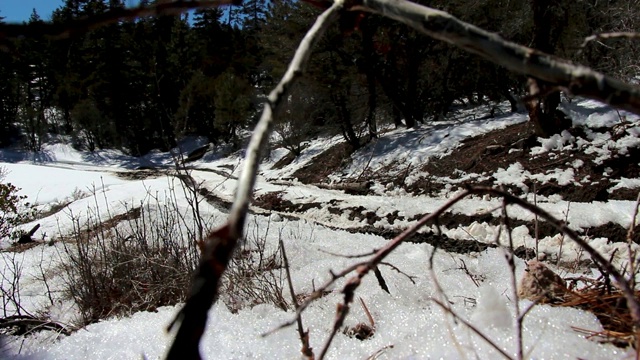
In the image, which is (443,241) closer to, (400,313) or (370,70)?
(400,313)

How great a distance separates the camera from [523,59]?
396mm

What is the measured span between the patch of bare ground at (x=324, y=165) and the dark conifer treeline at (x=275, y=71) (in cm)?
56

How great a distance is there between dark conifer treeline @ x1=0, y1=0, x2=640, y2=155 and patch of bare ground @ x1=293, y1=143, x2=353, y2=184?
1.84 feet

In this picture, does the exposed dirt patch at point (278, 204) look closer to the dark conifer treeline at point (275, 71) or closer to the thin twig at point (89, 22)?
the dark conifer treeline at point (275, 71)

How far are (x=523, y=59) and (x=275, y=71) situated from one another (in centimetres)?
1254

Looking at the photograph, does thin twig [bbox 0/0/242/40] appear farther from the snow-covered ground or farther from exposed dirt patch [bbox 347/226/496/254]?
exposed dirt patch [bbox 347/226/496/254]

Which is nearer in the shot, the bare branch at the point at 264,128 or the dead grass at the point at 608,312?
the bare branch at the point at 264,128

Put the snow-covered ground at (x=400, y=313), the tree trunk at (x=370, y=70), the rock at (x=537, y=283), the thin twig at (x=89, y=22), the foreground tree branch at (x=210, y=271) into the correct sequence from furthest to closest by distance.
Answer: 1. the tree trunk at (x=370, y=70)
2. the rock at (x=537, y=283)
3. the snow-covered ground at (x=400, y=313)
4. the thin twig at (x=89, y=22)
5. the foreground tree branch at (x=210, y=271)

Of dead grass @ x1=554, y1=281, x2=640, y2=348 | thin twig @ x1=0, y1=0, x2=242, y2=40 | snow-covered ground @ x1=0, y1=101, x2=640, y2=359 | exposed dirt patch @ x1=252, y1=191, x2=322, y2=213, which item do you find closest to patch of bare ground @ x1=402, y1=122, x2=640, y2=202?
snow-covered ground @ x1=0, y1=101, x2=640, y2=359

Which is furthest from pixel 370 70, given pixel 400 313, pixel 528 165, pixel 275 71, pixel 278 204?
pixel 400 313

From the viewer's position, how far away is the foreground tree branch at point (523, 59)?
1.23 feet

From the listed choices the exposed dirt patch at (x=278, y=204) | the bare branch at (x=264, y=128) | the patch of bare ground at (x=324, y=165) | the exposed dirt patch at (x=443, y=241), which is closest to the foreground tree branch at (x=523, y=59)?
the bare branch at (x=264, y=128)

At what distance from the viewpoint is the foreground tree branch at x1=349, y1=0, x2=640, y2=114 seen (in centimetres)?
38

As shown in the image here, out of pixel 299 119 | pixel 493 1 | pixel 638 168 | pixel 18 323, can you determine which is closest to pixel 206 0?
pixel 18 323
